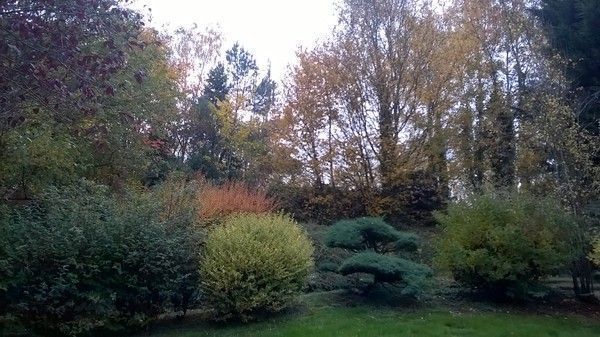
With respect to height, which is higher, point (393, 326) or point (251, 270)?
point (251, 270)

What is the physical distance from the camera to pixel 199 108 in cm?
3128

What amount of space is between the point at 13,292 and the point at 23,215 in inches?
66.2

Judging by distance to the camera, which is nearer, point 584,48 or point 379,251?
point 379,251

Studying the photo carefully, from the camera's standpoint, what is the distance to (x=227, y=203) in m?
15.0

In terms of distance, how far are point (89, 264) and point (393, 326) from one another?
5.19 meters

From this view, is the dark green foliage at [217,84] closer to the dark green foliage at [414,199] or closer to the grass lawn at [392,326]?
the dark green foliage at [414,199]

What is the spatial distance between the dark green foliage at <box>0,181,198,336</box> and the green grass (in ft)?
2.76

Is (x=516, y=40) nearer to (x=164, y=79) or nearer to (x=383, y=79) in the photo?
(x=383, y=79)

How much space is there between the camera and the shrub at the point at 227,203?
46.5 ft

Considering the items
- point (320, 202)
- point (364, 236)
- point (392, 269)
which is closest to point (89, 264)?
point (392, 269)

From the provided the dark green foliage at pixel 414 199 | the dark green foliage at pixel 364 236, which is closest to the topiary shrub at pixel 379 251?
the dark green foliage at pixel 364 236

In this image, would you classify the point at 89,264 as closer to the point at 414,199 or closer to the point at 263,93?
the point at 414,199

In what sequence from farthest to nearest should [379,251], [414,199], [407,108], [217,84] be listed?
[217,84]
[414,199]
[407,108]
[379,251]

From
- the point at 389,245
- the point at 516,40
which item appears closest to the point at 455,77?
the point at 516,40
